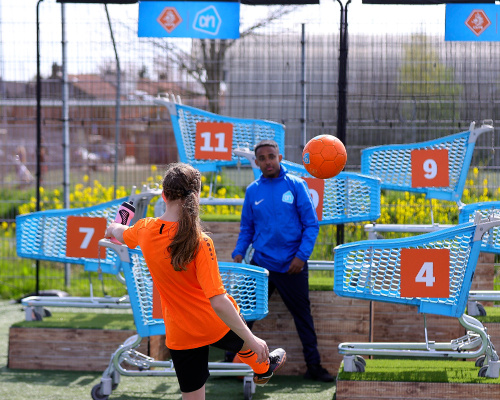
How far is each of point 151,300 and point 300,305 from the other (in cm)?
118

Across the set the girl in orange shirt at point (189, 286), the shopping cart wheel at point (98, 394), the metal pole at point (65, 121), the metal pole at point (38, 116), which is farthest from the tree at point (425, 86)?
the girl in orange shirt at point (189, 286)

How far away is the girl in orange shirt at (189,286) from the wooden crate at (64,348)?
2.20 metres

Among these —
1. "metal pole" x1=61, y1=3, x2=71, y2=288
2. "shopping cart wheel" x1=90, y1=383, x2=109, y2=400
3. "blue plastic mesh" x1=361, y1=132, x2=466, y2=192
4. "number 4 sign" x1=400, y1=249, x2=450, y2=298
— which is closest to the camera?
"number 4 sign" x1=400, y1=249, x2=450, y2=298

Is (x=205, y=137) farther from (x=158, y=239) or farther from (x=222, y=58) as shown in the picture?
(x=158, y=239)

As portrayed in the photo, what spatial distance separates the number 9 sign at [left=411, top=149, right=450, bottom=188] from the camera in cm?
546

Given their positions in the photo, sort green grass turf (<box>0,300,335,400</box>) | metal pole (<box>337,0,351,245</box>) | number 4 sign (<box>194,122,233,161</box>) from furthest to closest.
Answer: metal pole (<box>337,0,351,245</box>) → number 4 sign (<box>194,122,233,161</box>) → green grass turf (<box>0,300,335,400</box>)

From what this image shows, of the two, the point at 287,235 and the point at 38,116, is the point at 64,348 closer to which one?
the point at 287,235

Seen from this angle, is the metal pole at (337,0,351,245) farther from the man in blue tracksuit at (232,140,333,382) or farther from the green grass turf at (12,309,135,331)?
the green grass turf at (12,309,135,331)

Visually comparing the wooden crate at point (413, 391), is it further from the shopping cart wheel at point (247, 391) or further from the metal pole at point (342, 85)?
the metal pole at point (342, 85)

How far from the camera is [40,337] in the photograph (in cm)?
530

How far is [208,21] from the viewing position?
6.55m

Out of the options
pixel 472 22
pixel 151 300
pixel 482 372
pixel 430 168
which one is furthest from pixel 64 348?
pixel 472 22

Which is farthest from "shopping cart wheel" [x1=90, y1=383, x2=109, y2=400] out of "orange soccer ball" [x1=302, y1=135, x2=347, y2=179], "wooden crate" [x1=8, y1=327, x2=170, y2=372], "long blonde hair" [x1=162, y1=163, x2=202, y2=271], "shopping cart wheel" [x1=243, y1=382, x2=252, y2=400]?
"orange soccer ball" [x1=302, y1=135, x2=347, y2=179]

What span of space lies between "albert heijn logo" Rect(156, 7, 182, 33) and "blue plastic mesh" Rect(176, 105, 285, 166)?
1048 millimetres
